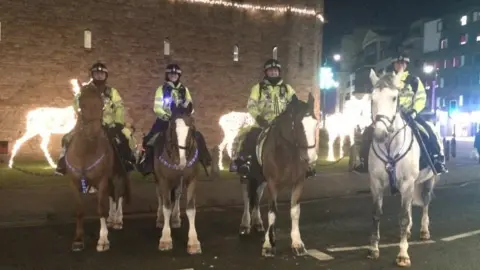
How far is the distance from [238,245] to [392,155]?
3.11 meters

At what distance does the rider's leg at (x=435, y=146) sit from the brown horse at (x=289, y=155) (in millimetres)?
2403

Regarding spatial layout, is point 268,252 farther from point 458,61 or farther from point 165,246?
point 458,61

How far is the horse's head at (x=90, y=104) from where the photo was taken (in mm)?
8211

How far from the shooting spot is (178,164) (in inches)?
335

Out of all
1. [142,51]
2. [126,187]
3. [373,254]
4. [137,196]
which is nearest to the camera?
[373,254]

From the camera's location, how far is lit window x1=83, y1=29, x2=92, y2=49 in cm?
2569

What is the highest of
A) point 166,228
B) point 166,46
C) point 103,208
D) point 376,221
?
point 166,46

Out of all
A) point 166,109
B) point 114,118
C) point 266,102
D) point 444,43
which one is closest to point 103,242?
point 166,109

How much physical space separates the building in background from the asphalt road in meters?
59.4

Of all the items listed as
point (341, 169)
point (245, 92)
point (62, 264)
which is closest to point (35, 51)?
point (245, 92)

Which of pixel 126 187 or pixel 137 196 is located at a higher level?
pixel 126 187

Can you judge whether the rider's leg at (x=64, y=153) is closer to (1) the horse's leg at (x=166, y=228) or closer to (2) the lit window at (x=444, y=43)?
(1) the horse's leg at (x=166, y=228)

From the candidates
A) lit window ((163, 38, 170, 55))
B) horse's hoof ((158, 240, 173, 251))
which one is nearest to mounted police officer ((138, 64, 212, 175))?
horse's hoof ((158, 240, 173, 251))

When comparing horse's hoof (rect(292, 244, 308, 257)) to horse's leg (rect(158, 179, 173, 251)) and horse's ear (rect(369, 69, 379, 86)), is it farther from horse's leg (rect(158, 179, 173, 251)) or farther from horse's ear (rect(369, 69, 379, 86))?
horse's ear (rect(369, 69, 379, 86))
